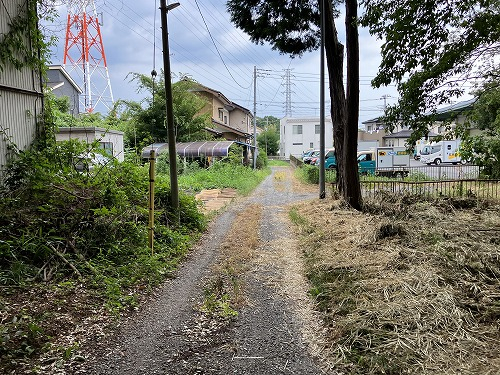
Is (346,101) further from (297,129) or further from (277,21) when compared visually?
(297,129)

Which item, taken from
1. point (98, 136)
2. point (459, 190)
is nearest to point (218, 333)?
point (459, 190)

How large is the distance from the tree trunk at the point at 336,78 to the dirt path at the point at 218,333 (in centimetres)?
626

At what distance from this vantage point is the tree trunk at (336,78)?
36.1 feet

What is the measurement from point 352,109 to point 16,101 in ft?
24.2

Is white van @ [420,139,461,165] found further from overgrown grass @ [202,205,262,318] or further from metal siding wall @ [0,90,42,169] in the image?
metal siding wall @ [0,90,42,169]

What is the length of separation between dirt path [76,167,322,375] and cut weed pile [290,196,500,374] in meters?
0.28

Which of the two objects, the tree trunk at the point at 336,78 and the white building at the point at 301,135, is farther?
the white building at the point at 301,135

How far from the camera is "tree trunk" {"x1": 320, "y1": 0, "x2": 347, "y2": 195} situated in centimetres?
1101

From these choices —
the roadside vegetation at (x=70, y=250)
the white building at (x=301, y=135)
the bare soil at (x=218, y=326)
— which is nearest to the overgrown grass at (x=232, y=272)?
the bare soil at (x=218, y=326)

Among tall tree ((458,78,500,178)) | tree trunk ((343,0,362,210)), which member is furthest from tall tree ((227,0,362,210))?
tall tree ((458,78,500,178))

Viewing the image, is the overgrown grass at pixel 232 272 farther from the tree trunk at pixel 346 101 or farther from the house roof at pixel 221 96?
the house roof at pixel 221 96

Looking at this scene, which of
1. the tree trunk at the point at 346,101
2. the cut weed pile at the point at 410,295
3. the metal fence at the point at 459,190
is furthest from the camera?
the metal fence at the point at 459,190

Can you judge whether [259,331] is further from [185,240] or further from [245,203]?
[245,203]

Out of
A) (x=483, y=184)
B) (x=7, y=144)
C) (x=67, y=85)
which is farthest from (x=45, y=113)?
(x=67, y=85)
